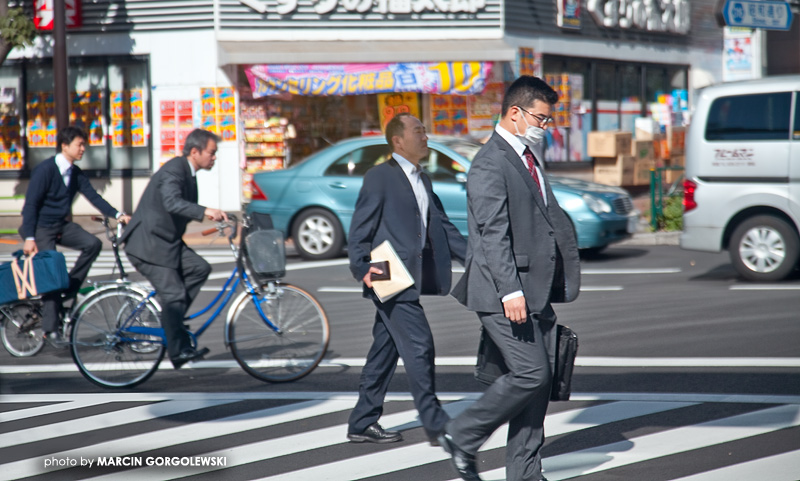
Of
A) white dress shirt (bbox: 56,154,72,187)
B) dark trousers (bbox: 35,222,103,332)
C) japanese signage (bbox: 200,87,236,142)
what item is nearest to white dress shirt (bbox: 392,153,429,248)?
dark trousers (bbox: 35,222,103,332)

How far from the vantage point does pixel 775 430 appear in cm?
521

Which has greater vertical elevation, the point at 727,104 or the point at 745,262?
the point at 727,104

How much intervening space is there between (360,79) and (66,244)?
35.8ft

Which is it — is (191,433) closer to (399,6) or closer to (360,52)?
(360,52)

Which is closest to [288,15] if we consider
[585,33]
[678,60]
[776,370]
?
[585,33]

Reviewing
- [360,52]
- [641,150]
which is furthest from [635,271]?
[641,150]

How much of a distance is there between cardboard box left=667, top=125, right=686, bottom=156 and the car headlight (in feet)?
36.4

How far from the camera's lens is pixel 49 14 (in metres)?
19.1

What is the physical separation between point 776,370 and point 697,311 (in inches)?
97.2

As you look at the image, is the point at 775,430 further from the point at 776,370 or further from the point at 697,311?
the point at 697,311

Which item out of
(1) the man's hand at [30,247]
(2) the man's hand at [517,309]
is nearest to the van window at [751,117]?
(1) the man's hand at [30,247]

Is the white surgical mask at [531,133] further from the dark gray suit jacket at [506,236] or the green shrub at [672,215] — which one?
the green shrub at [672,215]

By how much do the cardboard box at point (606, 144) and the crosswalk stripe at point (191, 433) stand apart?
15.4 metres

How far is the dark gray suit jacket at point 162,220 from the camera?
6.73 meters
